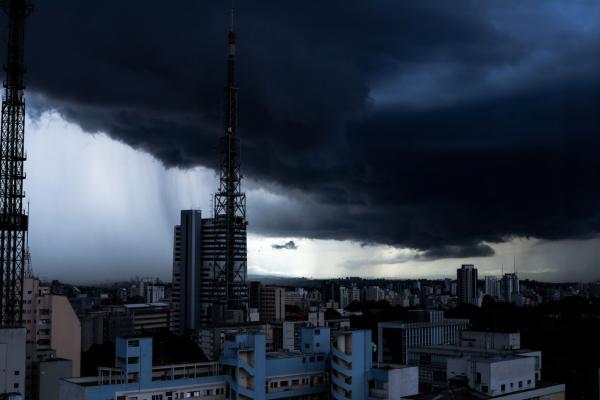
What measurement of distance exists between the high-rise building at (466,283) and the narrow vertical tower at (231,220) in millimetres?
79300

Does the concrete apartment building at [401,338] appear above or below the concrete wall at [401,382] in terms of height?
below

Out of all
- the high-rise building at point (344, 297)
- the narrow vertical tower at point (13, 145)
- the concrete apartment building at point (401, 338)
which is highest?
the narrow vertical tower at point (13, 145)

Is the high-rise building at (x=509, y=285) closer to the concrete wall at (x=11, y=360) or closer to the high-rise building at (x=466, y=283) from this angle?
the high-rise building at (x=466, y=283)

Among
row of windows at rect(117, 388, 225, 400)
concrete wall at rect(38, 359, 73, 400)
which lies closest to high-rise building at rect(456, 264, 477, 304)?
concrete wall at rect(38, 359, 73, 400)

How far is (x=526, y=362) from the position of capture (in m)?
30.3

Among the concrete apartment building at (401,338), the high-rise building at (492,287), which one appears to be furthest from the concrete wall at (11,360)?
the high-rise building at (492,287)

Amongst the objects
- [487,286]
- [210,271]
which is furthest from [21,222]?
[487,286]

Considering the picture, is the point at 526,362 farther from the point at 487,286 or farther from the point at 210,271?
the point at 487,286

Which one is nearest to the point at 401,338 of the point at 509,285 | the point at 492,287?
the point at 509,285

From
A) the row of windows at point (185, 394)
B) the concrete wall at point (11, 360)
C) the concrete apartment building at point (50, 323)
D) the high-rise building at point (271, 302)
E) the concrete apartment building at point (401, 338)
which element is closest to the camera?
the row of windows at point (185, 394)

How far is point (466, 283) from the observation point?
151 meters

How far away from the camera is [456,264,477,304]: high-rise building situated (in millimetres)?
150625

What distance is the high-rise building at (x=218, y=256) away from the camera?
75.8 meters

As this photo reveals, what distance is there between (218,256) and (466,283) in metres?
79.3
